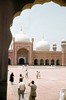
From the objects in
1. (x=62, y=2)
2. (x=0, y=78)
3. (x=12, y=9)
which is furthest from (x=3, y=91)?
(x=62, y=2)

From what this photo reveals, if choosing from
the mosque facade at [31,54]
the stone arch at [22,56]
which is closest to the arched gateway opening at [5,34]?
the mosque facade at [31,54]

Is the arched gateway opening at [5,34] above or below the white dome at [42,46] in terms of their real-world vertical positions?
below

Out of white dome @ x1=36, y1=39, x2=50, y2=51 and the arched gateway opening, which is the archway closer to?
white dome @ x1=36, y1=39, x2=50, y2=51

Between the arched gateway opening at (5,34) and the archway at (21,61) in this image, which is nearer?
the arched gateway opening at (5,34)

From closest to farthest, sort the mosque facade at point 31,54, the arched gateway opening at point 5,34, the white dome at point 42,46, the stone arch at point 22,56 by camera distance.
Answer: the arched gateway opening at point 5,34
the mosque facade at point 31,54
the stone arch at point 22,56
the white dome at point 42,46

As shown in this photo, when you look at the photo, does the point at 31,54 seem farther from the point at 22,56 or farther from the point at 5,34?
the point at 5,34

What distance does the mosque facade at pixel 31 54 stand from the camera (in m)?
56.8

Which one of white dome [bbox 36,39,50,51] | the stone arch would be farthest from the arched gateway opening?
white dome [bbox 36,39,50,51]

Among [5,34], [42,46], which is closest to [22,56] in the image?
[42,46]

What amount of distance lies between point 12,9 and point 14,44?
177 ft

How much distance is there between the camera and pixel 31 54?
Answer: 57.3m

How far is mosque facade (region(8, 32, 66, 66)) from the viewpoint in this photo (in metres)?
56.8

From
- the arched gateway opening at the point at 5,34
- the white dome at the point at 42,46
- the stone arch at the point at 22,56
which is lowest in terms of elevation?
the arched gateway opening at the point at 5,34

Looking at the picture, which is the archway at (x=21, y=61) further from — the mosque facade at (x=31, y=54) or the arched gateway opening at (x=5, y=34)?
the arched gateway opening at (x=5, y=34)
